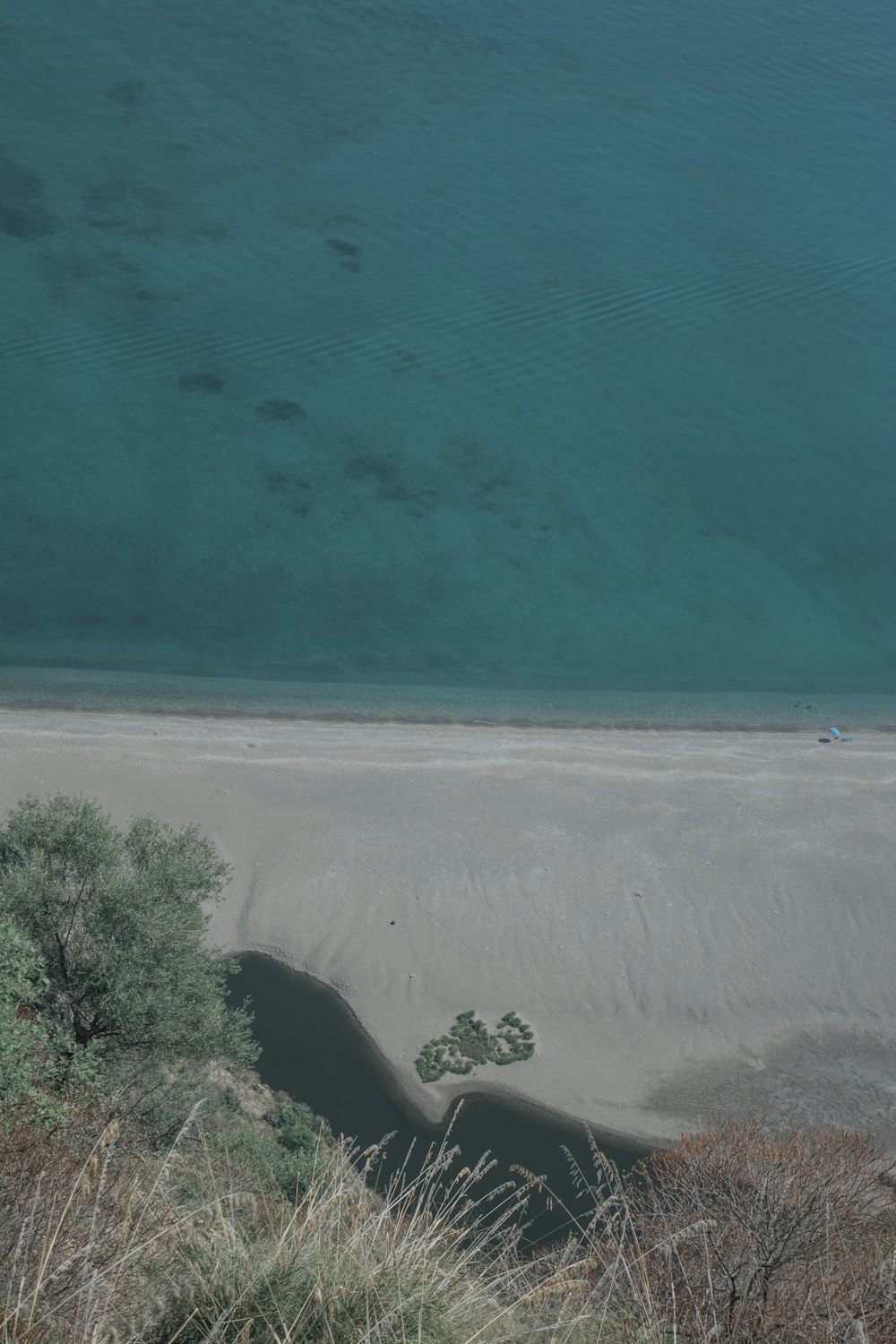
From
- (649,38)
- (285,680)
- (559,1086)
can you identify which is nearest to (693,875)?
(559,1086)

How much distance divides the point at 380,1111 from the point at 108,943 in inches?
222

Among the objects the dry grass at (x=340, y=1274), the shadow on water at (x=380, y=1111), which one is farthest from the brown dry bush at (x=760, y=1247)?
the shadow on water at (x=380, y=1111)

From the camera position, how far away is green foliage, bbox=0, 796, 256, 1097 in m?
12.9

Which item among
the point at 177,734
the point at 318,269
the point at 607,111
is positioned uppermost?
the point at 607,111

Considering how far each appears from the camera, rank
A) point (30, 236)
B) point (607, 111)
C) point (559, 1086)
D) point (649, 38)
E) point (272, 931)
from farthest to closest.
Answer: point (649, 38), point (607, 111), point (30, 236), point (272, 931), point (559, 1086)

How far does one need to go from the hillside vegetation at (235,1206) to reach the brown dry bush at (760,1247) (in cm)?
3

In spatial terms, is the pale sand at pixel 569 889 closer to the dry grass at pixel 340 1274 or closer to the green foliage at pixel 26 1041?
the green foliage at pixel 26 1041

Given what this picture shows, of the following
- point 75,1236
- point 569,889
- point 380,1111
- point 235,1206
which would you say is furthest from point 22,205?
point 75,1236

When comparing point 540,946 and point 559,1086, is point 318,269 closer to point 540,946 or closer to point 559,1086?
point 540,946

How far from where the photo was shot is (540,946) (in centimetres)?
1909

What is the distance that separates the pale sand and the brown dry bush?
13.6 ft

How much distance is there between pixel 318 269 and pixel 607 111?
1669cm

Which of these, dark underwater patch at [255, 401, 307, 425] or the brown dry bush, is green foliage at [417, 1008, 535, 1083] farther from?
dark underwater patch at [255, 401, 307, 425]

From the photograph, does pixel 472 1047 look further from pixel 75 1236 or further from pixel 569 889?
pixel 75 1236
